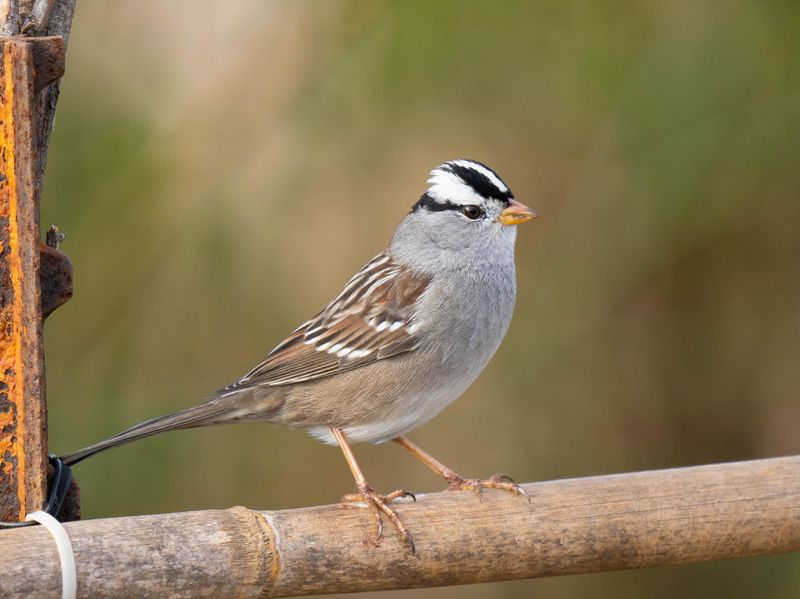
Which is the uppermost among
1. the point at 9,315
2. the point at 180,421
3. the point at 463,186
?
the point at 463,186

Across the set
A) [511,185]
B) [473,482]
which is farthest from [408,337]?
[511,185]

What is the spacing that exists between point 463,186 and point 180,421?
0.96m

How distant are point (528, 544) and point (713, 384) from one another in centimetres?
191

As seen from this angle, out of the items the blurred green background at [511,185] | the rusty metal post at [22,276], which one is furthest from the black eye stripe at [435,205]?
the rusty metal post at [22,276]

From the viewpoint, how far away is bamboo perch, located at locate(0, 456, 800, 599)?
2.05 metres

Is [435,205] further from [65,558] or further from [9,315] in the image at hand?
[65,558]

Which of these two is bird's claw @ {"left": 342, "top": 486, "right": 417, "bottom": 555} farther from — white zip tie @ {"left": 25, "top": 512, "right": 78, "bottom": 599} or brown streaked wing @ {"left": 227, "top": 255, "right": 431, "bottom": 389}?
white zip tie @ {"left": 25, "top": 512, "right": 78, "bottom": 599}

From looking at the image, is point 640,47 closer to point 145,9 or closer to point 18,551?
point 145,9

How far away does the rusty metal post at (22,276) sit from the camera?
202 centimetres

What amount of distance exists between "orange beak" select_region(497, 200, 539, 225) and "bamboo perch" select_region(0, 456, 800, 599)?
0.77m

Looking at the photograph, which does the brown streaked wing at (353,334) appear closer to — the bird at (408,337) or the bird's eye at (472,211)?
the bird at (408,337)

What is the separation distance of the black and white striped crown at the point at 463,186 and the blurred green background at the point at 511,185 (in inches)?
39.1

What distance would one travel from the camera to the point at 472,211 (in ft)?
10.3

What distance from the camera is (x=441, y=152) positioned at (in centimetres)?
411
